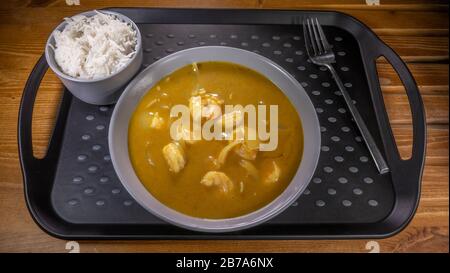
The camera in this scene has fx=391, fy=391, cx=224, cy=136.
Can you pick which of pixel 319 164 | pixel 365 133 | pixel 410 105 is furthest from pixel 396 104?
pixel 319 164

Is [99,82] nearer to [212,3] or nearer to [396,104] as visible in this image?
[212,3]

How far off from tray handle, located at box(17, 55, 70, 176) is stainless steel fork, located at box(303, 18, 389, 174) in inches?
29.9

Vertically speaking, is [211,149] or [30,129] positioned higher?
[211,149]

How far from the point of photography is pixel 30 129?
106cm

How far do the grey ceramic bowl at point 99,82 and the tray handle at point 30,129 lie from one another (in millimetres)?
107

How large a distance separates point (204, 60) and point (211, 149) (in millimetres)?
283

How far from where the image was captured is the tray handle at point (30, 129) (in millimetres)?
1013

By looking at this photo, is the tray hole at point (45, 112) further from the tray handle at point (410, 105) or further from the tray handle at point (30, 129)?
the tray handle at point (410, 105)

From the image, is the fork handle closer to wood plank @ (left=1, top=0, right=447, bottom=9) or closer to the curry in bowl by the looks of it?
the curry in bowl

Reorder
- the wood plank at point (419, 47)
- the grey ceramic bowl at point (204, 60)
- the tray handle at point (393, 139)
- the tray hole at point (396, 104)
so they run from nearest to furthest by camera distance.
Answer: the grey ceramic bowl at point (204, 60), the tray handle at point (393, 139), the tray hole at point (396, 104), the wood plank at point (419, 47)

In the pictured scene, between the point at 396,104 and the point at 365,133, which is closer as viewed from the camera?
the point at 365,133

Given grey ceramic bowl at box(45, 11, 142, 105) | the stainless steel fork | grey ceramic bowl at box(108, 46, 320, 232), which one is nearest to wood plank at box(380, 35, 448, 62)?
the stainless steel fork

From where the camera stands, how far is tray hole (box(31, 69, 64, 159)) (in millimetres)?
1071

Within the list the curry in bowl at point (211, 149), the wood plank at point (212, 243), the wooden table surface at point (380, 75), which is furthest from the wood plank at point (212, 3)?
the wood plank at point (212, 243)
